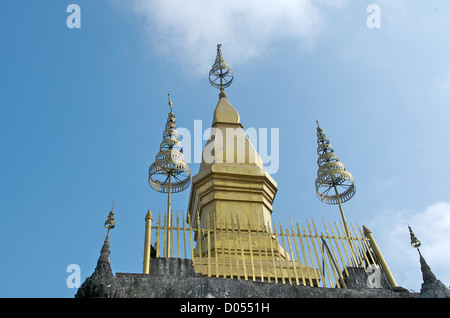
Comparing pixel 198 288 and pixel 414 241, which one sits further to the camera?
pixel 414 241

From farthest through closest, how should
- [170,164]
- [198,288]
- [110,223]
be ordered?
[170,164] → [110,223] → [198,288]

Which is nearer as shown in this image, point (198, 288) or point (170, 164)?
point (198, 288)

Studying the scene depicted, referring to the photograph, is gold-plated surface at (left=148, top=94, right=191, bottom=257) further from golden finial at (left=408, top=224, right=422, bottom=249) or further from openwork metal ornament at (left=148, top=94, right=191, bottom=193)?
golden finial at (left=408, top=224, right=422, bottom=249)

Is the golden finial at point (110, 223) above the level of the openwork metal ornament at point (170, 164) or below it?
below

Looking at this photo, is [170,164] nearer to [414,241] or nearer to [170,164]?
[170,164]

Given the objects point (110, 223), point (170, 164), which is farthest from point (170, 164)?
point (110, 223)

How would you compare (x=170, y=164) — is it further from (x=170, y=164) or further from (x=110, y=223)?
(x=110, y=223)

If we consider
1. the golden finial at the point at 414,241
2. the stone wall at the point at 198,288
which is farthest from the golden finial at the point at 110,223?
Result: the golden finial at the point at 414,241

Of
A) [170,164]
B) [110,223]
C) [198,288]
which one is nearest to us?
[198,288]

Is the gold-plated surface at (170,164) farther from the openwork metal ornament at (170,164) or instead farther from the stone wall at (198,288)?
the stone wall at (198,288)

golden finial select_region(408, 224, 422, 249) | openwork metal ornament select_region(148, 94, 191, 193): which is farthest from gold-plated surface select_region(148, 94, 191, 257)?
golden finial select_region(408, 224, 422, 249)

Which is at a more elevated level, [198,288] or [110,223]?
[110,223]
